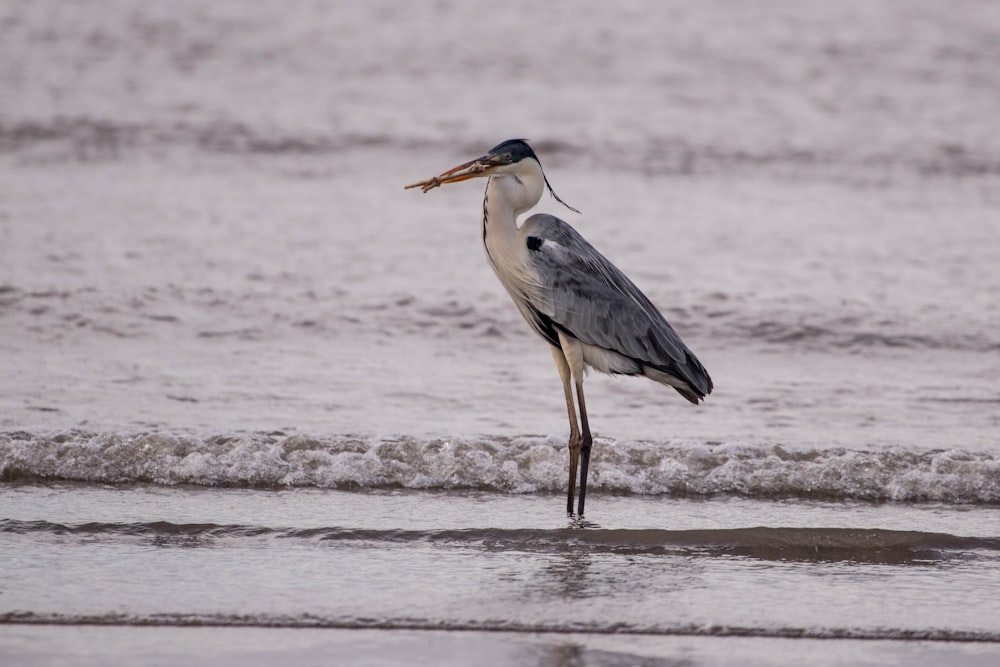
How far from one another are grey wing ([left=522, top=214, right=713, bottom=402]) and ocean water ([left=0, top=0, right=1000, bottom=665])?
530 millimetres

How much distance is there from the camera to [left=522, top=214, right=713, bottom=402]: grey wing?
5230 mm

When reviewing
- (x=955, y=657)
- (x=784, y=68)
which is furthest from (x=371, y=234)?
(x=784, y=68)

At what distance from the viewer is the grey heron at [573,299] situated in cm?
515

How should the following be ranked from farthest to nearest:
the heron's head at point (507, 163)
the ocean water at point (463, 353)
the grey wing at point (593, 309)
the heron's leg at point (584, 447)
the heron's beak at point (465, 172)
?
the grey wing at point (593, 309) → the heron's leg at point (584, 447) → the heron's head at point (507, 163) → the heron's beak at point (465, 172) → the ocean water at point (463, 353)

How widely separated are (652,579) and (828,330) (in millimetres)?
4366

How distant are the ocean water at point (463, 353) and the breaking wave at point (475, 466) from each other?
0.02 metres

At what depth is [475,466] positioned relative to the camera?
544 cm

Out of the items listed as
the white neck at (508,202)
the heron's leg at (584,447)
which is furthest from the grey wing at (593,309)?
the heron's leg at (584,447)

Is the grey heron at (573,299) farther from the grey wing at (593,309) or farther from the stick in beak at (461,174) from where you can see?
the stick in beak at (461,174)

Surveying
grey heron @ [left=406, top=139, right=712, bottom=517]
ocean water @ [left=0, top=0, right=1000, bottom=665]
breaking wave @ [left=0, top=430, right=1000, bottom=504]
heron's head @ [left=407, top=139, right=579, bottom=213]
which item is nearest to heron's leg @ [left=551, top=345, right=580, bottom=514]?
grey heron @ [left=406, top=139, right=712, bottom=517]

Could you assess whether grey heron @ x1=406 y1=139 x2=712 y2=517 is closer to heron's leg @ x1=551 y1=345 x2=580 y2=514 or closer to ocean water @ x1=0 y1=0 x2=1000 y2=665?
heron's leg @ x1=551 y1=345 x2=580 y2=514

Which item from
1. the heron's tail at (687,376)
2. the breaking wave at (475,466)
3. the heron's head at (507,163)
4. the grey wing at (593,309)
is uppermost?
the heron's head at (507,163)

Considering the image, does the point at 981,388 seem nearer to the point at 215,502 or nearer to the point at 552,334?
the point at 552,334

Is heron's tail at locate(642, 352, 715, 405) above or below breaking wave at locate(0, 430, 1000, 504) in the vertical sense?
above
